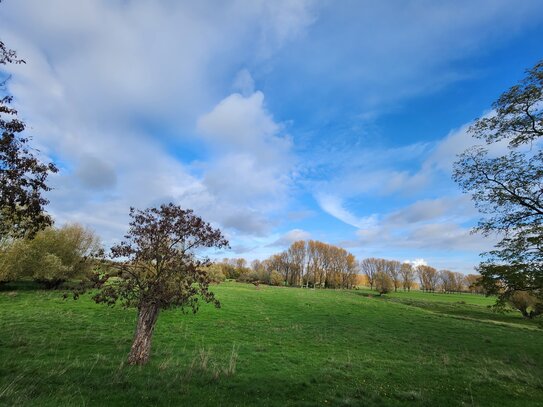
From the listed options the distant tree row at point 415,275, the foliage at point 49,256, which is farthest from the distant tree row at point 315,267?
the foliage at point 49,256

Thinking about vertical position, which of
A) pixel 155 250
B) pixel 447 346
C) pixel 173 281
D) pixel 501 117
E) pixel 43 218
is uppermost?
pixel 501 117

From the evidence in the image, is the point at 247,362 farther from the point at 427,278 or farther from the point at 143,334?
the point at 427,278

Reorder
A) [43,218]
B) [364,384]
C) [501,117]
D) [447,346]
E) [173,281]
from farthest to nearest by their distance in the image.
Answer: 1. [447,346]
2. [501,117]
3. [173,281]
4. [364,384]
5. [43,218]

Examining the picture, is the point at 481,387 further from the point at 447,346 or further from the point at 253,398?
the point at 447,346

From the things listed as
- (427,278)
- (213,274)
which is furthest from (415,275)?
(213,274)

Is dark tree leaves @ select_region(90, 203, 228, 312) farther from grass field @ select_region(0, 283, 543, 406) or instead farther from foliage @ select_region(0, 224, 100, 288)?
foliage @ select_region(0, 224, 100, 288)

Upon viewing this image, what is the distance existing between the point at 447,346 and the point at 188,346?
21.8 meters

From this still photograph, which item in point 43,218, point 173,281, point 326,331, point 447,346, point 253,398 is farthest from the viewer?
point 326,331

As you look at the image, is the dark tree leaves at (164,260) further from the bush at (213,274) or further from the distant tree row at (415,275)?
the distant tree row at (415,275)

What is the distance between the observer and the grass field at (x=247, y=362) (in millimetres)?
9802

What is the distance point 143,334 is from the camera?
12891 mm

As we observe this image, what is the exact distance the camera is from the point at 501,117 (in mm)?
16312

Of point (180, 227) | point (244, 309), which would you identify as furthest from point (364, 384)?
point (244, 309)

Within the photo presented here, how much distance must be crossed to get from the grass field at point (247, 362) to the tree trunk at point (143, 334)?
25.3 inches
